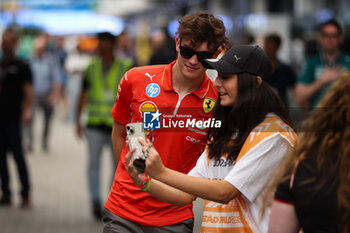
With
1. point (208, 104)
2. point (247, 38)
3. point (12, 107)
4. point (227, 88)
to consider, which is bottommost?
point (12, 107)

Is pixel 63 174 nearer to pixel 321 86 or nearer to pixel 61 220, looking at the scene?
pixel 61 220

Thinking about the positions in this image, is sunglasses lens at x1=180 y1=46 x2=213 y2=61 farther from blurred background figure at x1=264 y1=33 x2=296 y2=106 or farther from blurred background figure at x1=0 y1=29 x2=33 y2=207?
blurred background figure at x1=0 y1=29 x2=33 y2=207

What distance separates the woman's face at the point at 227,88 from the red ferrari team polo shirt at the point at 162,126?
15 centimetres

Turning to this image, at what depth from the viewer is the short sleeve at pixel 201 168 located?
2.76m

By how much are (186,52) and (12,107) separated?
17.3ft

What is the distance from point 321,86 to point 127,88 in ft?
9.71

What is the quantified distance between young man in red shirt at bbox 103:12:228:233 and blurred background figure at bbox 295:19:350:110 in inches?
111

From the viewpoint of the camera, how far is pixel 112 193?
3.26m

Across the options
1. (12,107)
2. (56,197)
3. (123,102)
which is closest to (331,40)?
(123,102)

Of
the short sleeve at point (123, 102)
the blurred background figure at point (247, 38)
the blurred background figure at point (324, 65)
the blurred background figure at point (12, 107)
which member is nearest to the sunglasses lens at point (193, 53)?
the short sleeve at point (123, 102)

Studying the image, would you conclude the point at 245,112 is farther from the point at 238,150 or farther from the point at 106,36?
the point at 106,36

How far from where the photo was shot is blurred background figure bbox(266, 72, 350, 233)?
6.39 feet

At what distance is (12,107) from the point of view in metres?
7.77

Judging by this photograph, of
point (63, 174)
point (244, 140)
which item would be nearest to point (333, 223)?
point (244, 140)
